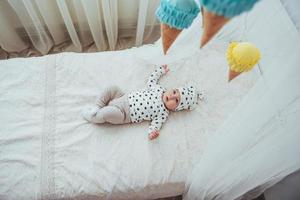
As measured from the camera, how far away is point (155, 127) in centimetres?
114

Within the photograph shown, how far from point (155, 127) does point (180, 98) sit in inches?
6.4

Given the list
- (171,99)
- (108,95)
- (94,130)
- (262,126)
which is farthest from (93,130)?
(262,126)

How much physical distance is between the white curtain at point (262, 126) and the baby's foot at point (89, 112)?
1.57ft

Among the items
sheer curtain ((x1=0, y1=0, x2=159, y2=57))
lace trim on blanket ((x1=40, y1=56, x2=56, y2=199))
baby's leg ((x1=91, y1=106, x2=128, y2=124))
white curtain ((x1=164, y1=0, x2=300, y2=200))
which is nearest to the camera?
white curtain ((x1=164, y1=0, x2=300, y2=200))

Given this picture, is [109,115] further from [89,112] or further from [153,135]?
[153,135]

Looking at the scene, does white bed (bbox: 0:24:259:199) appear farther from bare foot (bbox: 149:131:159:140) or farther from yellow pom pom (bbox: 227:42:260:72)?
yellow pom pom (bbox: 227:42:260:72)

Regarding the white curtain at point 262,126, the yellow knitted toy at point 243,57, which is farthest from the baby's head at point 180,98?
the yellow knitted toy at point 243,57

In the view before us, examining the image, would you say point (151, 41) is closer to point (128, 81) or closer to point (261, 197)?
point (128, 81)

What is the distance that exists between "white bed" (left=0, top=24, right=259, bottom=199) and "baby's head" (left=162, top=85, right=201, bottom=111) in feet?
0.14

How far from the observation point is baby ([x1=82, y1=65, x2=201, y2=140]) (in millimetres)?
1150

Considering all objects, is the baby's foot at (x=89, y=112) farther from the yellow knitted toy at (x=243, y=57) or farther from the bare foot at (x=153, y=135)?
the yellow knitted toy at (x=243, y=57)

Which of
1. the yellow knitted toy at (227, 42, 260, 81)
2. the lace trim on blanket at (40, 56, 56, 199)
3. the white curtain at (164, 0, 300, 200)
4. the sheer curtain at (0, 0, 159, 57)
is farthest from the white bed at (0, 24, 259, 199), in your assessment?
the yellow knitted toy at (227, 42, 260, 81)

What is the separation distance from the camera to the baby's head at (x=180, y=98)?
117 cm

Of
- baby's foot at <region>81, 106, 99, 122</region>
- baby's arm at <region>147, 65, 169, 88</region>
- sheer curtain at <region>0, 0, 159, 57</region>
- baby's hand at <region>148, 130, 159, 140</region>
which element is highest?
sheer curtain at <region>0, 0, 159, 57</region>
